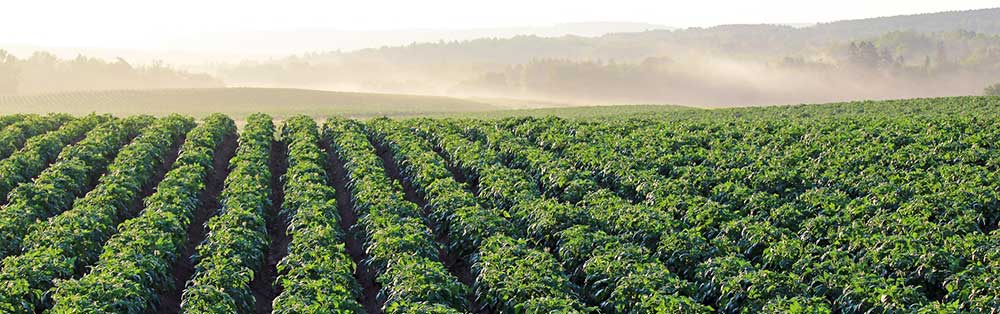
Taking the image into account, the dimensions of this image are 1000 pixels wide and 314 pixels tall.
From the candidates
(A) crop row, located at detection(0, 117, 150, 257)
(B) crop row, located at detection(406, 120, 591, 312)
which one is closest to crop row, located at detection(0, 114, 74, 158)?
(A) crop row, located at detection(0, 117, 150, 257)

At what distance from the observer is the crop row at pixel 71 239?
40.8 ft

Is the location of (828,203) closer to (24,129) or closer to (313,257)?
(313,257)

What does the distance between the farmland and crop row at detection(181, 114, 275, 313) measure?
0.17 ft

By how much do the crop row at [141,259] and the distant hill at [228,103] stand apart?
51.2 meters

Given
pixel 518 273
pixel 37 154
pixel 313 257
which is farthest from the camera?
pixel 37 154

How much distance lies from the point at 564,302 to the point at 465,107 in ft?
266

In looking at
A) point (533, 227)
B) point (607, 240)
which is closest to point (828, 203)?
point (607, 240)

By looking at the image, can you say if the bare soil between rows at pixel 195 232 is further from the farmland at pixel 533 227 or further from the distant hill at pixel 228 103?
the distant hill at pixel 228 103

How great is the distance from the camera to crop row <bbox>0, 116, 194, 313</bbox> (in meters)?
12.4

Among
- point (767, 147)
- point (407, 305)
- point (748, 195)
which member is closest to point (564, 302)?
point (407, 305)

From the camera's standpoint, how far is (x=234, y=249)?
1431cm

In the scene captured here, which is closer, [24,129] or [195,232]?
[195,232]

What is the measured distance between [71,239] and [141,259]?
6.96 ft

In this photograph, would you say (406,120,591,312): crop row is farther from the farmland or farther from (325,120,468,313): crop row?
(325,120,468,313): crop row
